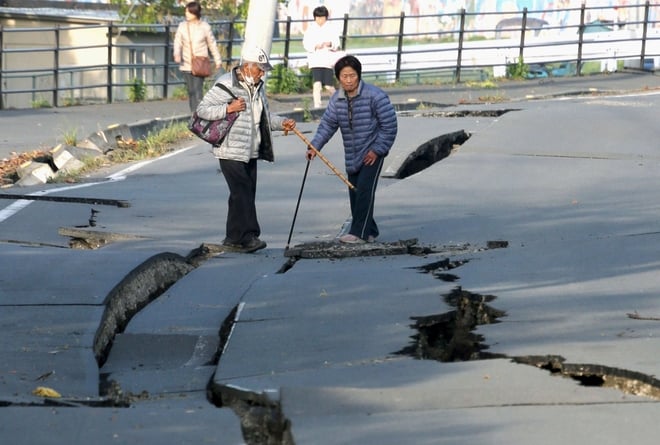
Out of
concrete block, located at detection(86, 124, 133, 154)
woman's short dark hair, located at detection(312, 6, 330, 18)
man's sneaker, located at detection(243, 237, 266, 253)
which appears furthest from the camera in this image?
woman's short dark hair, located at detection(312, 6, 330, 18)

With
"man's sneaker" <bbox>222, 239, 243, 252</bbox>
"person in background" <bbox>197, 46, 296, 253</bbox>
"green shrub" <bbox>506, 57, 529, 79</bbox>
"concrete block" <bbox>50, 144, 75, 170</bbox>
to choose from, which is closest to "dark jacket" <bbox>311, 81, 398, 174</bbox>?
"person in background" <bbox>197, 46, 296, 253</bbox>

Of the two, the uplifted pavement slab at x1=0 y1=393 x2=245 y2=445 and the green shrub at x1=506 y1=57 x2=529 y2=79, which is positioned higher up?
the green shrub at x1=506 y1=57 x2=529 y2=79

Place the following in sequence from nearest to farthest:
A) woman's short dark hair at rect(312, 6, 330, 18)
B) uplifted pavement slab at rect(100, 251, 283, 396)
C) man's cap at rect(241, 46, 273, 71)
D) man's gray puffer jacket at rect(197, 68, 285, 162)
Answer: uplifted pavement slab at rect(100, 251, 283, 396) < man's cap at rect(241, 46, 273, 71) < man's gray puffer jacket at rect(197, 68, 285, 162) < woman's short dark hair at rect(312, 6, 330, 18)

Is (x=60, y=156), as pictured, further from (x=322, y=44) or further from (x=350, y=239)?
(x=350, y=239)

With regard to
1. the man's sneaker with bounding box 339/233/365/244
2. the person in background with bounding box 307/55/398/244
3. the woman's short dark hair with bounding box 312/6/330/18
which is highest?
the woman's short dark hair with bounding box 312/6/330/18

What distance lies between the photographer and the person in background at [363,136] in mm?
10141

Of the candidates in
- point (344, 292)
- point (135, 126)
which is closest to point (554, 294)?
point (344, 292)

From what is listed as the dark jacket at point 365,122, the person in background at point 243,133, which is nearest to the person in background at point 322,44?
the dark jacket at point 365,122

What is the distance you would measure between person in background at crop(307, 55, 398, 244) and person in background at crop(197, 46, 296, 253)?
0.46 meters

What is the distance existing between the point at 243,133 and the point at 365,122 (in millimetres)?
1002

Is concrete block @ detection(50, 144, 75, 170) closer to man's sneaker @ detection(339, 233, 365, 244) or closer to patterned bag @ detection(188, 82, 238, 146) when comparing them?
patterned bag @ detection(188, 82, 238, 146)

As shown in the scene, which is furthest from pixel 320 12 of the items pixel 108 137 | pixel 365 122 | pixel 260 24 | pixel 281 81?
pixel 365 122

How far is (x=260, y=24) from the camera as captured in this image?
1526 centimetres

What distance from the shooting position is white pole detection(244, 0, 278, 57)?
49.8 feet
